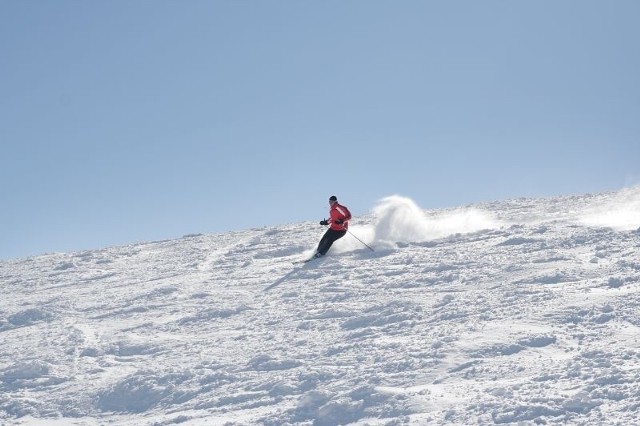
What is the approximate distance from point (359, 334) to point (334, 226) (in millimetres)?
6262

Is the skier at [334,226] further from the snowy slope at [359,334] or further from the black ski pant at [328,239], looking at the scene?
the snowy slope at [359,334]

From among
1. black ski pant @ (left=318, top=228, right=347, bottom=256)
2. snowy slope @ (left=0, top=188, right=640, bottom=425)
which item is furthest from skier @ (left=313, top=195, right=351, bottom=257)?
snowy slope @ (left=0, top=188, right=640, bottom=425)

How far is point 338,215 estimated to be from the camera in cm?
1756

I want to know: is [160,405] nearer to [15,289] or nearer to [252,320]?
[252,320]

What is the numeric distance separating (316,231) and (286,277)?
21.2 ft

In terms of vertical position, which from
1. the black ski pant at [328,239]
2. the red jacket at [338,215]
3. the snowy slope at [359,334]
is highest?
the red jacket at [338,215]

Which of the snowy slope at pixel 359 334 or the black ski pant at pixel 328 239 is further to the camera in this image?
the black ski pant at pixel 328 239

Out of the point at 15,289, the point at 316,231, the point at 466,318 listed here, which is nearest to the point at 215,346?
the point at 466,318

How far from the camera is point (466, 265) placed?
14891mm

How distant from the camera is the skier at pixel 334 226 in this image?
1750cm

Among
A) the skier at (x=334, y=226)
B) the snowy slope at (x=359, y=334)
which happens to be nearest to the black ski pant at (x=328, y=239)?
the skier at (x=334, y=226)

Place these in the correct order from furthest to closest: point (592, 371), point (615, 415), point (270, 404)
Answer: point (270, 404)
point (592, 371)
point (615, 415)

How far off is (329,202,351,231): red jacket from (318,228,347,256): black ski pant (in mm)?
Result: 92

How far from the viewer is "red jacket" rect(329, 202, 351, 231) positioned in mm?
17484
